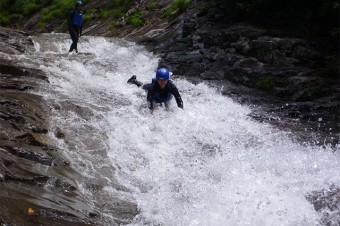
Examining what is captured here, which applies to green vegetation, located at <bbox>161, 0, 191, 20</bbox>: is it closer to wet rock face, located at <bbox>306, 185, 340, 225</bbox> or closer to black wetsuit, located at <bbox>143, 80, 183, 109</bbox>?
black wetsuit, located at <bbox>143, 80, 183, 109</bbox>

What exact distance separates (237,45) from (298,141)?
15.6 ft

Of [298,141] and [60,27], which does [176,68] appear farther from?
[60,27]

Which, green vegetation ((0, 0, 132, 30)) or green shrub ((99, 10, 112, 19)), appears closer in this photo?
green shrub ((99, 10, 112, 19))

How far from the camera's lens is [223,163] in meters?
7.32

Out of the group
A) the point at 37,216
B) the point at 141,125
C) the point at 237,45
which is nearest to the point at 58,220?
the point at 37,216

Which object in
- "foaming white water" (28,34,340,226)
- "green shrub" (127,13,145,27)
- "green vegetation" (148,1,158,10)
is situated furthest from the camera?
"green vegetation" (148,1,158,10)

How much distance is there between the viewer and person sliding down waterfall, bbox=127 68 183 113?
9047 mm

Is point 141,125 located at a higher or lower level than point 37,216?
lower

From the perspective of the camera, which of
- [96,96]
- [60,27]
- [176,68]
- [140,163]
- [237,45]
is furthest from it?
[60,27]

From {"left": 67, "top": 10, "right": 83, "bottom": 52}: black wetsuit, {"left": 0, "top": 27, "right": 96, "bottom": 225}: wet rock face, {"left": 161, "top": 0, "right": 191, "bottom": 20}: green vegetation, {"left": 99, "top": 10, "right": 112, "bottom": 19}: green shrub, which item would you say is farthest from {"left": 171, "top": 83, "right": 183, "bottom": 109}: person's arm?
{"left": 99, "top": 10, "right": 112, "bottom": 19}: green shrub

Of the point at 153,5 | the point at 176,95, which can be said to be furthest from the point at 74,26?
the point at 176,95

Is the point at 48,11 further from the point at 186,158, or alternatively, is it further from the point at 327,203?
the point at 327,203

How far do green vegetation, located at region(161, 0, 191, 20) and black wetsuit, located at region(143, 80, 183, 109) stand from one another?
8270 millimetres

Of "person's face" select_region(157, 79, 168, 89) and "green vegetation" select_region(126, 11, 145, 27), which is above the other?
"person's face" select_region(157, 79, 168, 89)
